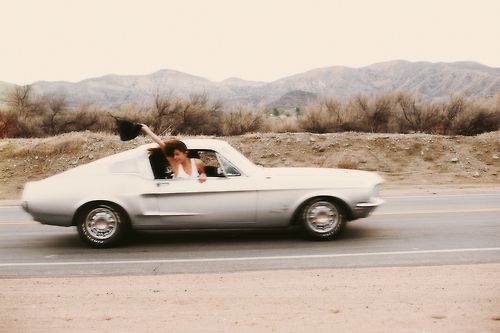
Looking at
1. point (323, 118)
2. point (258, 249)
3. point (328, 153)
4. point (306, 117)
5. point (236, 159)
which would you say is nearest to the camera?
point (258, 249)

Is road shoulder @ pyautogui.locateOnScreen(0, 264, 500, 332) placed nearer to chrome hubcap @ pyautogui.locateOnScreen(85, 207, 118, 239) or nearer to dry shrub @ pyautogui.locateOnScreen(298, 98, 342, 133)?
chrome hubcap @ pyautogui.locateOnScreen(85, 207, 118, 239)

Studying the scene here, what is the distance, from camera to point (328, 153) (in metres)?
23.2

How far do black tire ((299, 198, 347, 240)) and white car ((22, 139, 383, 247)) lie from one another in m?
0.01

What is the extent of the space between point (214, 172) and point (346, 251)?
2390mm

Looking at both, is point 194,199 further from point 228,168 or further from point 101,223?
point 101,223

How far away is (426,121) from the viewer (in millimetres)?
30641

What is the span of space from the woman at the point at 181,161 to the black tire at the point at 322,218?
1.62m

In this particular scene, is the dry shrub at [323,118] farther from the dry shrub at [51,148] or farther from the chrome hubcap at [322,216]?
the chrome hubcap at [322,216]

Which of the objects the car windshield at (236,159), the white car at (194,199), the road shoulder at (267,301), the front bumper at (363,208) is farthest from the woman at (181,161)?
the front bumper at (363,208)

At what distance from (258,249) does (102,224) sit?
2372 mm

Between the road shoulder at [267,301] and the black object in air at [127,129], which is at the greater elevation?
the black object in air at [127,129]

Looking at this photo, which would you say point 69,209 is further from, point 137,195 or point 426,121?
point 426,121

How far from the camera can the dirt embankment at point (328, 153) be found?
70.5 ft

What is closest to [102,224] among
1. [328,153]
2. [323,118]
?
[328,153]
